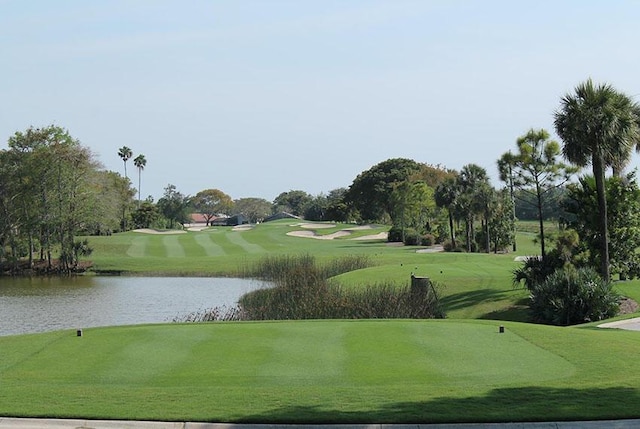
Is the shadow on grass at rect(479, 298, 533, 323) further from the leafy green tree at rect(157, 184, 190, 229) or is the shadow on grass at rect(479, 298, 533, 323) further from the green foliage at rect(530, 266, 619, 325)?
the leafy green tree at rect(157, 184, 190, 229)

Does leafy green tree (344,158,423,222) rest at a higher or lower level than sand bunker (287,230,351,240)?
higher

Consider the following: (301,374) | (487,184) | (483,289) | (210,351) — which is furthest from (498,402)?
(487,184)

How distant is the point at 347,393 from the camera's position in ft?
33.0

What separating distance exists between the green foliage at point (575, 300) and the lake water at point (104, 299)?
1271 cm

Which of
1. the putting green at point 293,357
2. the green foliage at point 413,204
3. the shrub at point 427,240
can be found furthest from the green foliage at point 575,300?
the green foliage at point 413,204

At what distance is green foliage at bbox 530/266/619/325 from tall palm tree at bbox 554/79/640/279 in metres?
2.90

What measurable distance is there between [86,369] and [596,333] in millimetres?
9631

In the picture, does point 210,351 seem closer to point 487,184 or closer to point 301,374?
point 301,374

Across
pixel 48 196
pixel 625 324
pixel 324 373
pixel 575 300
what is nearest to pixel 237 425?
pixel 324 373

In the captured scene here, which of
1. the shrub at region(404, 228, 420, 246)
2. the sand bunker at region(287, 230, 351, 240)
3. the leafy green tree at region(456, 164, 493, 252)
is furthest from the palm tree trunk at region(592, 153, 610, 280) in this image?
the sand bunker at region(287, 230, 351, 240)

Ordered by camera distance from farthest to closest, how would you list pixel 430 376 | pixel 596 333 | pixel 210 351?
pixel 596 333
pixel 210 351
pixel 430 376

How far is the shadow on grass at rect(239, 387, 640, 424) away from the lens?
8.77 meters

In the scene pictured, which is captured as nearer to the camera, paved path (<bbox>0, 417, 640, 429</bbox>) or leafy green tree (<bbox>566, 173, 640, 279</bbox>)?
paved path (<bbox>0, 417, 640, 429</bbox>)

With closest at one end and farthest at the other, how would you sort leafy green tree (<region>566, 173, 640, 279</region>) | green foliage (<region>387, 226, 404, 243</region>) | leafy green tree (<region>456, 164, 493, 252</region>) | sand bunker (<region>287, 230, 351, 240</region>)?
leafy green tree (<region>566, 173, 640, 279</region>) < leafy green tree (<region>456, 164, 493, 252</region>) < green foliage (<region>387, 226, 404, 243</region>) < sand bunker (<region>287, 230, 351, 240</region>)
